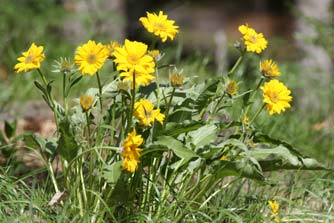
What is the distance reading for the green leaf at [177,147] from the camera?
2.85 meters

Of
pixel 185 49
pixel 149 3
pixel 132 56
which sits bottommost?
pixel 185 49

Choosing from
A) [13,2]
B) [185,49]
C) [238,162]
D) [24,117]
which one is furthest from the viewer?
[185,49]

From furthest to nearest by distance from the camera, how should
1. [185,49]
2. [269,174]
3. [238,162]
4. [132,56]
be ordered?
1. [185,49]
2. [269,174]
3. [238,162]
4. [132,56]

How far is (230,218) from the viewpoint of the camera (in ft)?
10.2

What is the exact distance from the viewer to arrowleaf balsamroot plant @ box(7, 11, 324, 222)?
9.26 feet

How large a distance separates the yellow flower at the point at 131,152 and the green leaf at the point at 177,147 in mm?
129

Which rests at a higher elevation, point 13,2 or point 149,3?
point 13,2

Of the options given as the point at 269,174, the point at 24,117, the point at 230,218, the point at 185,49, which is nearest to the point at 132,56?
the point at 230,218

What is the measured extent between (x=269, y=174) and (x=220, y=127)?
33.3 inches

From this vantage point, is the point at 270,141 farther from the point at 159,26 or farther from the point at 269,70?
the point at 159,26

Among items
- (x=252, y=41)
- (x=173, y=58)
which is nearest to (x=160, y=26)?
(x=252, y=41)

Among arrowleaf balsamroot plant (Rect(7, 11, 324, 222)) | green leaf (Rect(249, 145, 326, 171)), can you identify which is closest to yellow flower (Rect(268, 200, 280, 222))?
arrowleaf balsamroot plant (Rect(7, 11, 324, 222))

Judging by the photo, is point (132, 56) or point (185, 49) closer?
point (132, 56)

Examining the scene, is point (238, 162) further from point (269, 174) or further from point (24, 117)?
point (24, 117)
